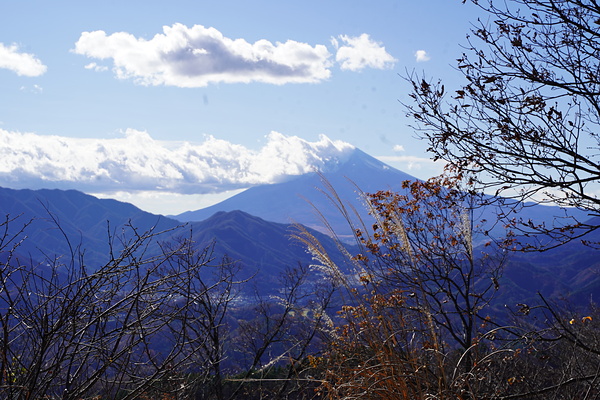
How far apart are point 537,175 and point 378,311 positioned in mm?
2295

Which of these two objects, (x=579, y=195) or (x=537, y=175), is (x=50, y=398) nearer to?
(x=537, y=175)

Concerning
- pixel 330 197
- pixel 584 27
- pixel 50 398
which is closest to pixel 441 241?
pixel 584 27

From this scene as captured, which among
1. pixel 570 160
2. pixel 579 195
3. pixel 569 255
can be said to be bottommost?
pixel 569 255

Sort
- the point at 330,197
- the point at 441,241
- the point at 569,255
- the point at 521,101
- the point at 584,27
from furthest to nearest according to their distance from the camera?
1. the point at 569,255
2. the point at 441,241
3. the point at 521,101
4. the point at 584,27
5. the point at 330,197

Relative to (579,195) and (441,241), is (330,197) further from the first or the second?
(441,241)

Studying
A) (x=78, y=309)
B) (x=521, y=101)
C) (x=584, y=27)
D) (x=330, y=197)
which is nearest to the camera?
(x=78, y=309)

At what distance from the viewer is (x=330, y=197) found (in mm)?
3049

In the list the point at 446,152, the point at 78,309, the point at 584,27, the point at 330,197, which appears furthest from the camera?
the point at 446,152

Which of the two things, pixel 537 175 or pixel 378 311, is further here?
pixel 537 175

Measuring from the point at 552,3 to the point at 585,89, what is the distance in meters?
0.75

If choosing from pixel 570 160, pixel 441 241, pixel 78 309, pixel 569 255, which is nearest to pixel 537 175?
pixel 570 160

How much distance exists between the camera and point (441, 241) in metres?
8.97

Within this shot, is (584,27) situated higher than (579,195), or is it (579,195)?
Result: (584,27)

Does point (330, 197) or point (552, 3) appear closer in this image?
point (330, 197)
